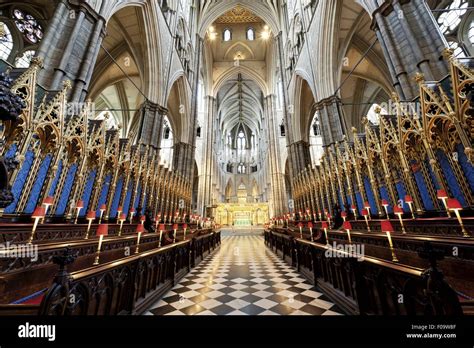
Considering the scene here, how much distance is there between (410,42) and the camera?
537cm

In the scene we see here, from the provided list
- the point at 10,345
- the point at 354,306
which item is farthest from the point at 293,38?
the point at 10,345

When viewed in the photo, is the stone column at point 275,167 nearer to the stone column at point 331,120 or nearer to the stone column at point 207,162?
the stone column at point 207,162

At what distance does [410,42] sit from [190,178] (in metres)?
14.6

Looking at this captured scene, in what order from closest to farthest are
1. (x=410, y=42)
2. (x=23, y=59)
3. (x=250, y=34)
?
1. (x=410, y=42)
2. (x=23, y=59)
3. (x=250, y=34)

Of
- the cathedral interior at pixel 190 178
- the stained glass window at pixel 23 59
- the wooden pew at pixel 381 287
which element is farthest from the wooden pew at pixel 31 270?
the stained glass window at pixel 23 59

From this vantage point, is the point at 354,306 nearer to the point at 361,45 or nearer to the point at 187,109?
the point at 361,45

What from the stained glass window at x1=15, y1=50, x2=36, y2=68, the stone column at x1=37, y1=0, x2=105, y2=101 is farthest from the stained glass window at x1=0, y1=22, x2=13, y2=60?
the stone column at x1=37, y1=0, x2=105, y2=101

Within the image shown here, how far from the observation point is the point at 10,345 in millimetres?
1133

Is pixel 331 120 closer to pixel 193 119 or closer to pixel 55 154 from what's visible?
pixel 193 119

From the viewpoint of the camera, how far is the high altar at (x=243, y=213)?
28.2 metres

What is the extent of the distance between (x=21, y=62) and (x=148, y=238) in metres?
14.0

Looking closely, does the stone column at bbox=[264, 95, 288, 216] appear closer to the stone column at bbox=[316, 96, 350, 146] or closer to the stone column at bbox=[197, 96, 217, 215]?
the stone column at bbox=[197, 96, 217, 215]

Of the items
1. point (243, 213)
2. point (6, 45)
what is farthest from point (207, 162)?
point (6, 45)

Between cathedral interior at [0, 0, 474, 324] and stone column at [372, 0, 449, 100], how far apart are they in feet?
0.12
